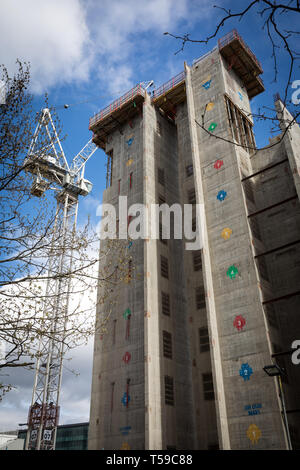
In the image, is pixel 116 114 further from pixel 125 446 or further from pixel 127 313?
pixel 125 446

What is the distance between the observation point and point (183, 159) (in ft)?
148

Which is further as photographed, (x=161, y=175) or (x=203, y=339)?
(x=161, y=175)

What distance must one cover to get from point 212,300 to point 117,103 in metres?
32.2

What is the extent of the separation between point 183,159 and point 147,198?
301 inches

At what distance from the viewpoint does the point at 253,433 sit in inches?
1038

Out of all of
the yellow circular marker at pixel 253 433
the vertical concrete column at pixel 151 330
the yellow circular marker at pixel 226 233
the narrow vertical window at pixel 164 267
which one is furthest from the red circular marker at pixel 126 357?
the yellow circular marker at pixel 226 233

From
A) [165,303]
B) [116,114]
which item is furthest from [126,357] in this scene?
[116,114]

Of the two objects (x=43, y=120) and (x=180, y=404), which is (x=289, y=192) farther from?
(x=43, y=120)

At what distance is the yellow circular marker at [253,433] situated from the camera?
85.6 feet

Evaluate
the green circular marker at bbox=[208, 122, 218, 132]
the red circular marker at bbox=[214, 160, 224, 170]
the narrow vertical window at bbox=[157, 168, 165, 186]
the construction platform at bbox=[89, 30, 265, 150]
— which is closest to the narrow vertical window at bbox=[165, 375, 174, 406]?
the red circular marker at bbox=[214, 160, 224, 170]

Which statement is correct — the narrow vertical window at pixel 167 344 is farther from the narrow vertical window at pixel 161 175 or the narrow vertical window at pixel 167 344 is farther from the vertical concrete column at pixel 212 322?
the narrow vertical window at pixel 161 175

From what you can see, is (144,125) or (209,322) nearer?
(209,322)

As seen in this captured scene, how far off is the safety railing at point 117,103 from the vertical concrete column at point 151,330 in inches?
293
